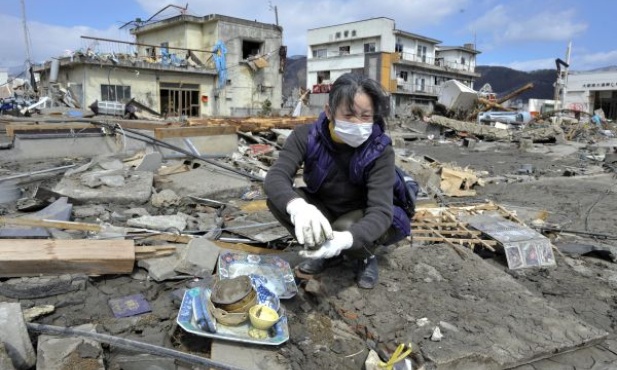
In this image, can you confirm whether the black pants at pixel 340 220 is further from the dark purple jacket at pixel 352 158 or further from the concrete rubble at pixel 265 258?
the concrete rubble at pixel 265 258

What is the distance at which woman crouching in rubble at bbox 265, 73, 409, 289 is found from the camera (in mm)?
2400

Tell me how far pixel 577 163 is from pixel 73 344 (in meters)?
14.7

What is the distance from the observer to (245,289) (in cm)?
231

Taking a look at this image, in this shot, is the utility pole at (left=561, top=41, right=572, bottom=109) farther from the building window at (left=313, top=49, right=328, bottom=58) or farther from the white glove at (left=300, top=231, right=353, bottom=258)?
the white glove at (left=300, top=231, right=353, bottom=258)

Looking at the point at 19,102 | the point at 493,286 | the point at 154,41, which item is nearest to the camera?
the point at 493,286

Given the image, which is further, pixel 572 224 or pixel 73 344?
pixel 572 224

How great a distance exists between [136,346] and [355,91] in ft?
5.97

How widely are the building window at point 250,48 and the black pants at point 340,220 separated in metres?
24.7

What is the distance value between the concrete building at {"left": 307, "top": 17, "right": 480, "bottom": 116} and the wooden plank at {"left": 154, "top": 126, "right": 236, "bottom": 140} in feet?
94.8

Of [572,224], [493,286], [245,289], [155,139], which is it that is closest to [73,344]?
[245,289]

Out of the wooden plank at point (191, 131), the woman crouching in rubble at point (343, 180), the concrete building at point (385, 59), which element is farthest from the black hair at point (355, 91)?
the concrete building at point (385, 59)

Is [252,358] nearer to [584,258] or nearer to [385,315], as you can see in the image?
[385,315]

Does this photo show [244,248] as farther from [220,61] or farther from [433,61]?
[433,61]

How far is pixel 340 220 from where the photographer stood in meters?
2.96
